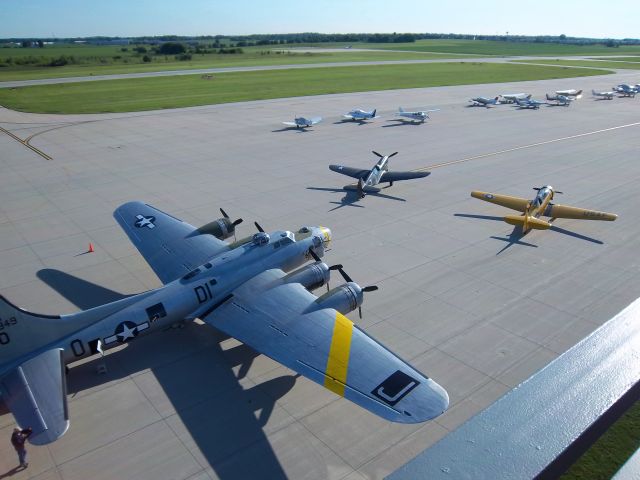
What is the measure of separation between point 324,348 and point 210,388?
4.71 metres

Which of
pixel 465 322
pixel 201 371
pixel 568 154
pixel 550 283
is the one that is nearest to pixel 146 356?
pixel 201 371

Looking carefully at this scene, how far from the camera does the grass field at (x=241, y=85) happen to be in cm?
8362

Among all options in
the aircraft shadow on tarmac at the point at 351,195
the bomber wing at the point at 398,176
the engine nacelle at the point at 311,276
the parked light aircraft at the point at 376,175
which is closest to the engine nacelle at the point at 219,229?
the engine nacelle at the point at 311,276

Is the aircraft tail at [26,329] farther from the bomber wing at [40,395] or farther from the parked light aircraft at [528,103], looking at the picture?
the parked light aircraft at [528,103]

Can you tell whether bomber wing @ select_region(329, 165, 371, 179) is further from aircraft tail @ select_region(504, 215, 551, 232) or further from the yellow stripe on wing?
the yellow stripe on wing

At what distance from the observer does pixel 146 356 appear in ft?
63.0

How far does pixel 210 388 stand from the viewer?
17.5 metres

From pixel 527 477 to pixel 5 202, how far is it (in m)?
41.3

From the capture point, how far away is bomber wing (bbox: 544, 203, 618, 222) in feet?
103

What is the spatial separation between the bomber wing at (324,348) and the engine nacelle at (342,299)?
28 cm

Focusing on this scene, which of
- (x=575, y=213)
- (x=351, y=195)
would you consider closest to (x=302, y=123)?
(x=351, y=195)

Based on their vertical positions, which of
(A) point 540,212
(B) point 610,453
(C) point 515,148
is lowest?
(B) point 610,453

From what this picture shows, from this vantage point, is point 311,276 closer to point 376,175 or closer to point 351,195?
point 351,195

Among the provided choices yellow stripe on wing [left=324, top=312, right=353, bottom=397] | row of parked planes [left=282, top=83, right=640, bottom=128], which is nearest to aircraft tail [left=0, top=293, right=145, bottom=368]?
yellow stripe on wing [left=324, top=312, right=353, bottom=397]
